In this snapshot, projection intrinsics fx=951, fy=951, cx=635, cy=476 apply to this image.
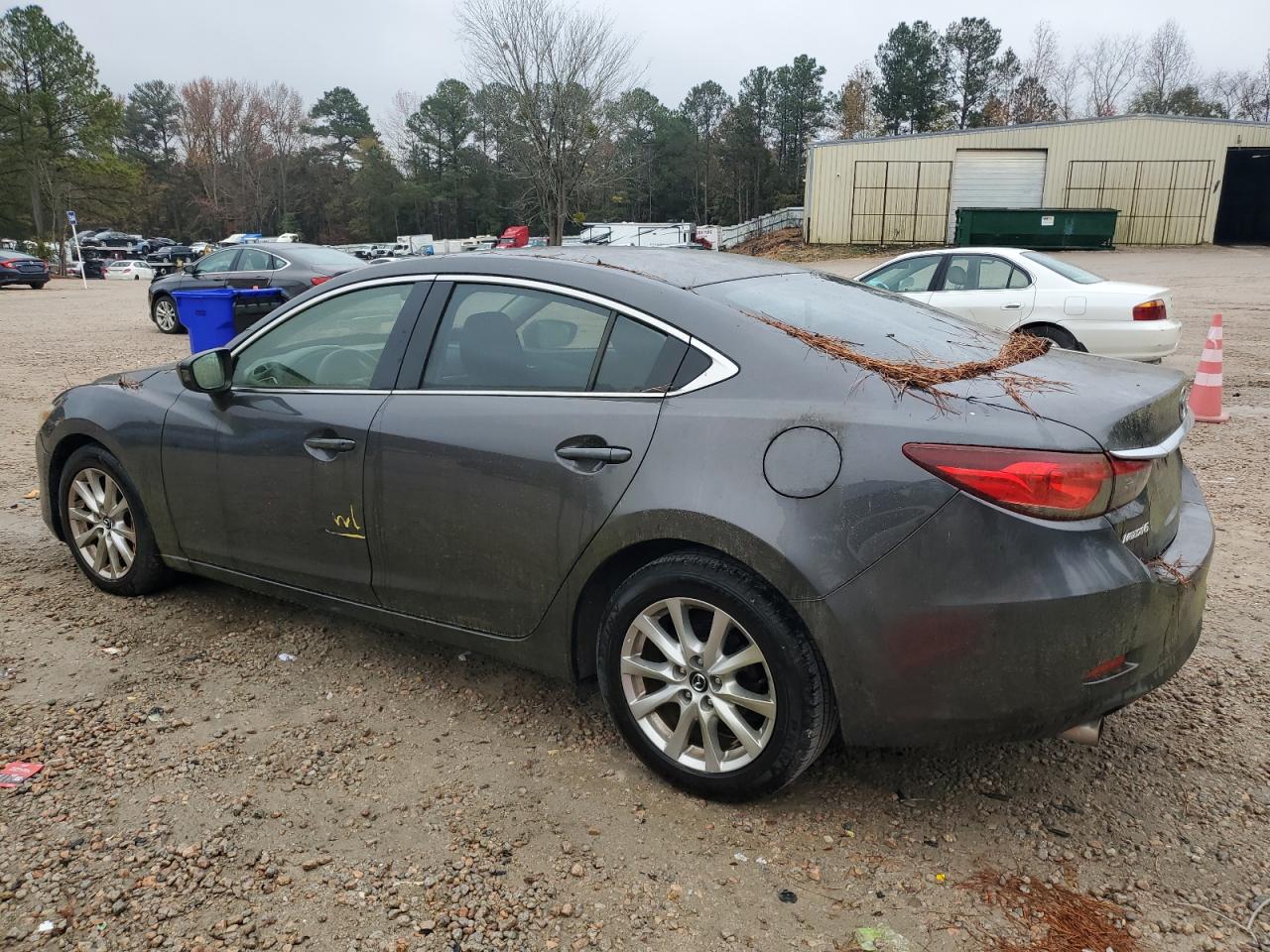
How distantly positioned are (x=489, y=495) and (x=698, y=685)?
34.8 inches

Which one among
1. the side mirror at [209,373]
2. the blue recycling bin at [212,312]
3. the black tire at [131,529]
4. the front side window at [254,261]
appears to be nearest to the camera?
the side mirror at [209,373]

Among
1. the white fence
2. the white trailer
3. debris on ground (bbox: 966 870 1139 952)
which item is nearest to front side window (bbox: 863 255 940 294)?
debris on ground (bbox: 966 870 1139 952)

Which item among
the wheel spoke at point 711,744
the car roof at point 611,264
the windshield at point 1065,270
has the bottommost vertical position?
the wheel spoke at point 711,744

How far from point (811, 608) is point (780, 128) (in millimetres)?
79778

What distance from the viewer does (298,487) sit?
A: 3486 millimetres

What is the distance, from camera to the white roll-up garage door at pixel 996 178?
36500 millimetres

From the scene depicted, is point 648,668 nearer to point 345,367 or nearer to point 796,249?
point 345,367

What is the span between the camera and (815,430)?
8.23 feet

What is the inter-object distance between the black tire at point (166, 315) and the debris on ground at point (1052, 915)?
56.5ft

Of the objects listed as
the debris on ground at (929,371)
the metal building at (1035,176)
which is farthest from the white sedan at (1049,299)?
the metal building at (1035,176)

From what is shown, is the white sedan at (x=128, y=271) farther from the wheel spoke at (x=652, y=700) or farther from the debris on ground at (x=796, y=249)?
the wheel spoke at (x=652, y=700)

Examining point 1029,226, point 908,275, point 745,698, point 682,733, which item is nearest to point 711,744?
point 682,733

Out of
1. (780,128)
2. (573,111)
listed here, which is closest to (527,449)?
(573,111)

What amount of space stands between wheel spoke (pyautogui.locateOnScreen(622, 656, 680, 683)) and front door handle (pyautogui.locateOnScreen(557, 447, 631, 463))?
0.59 metres
